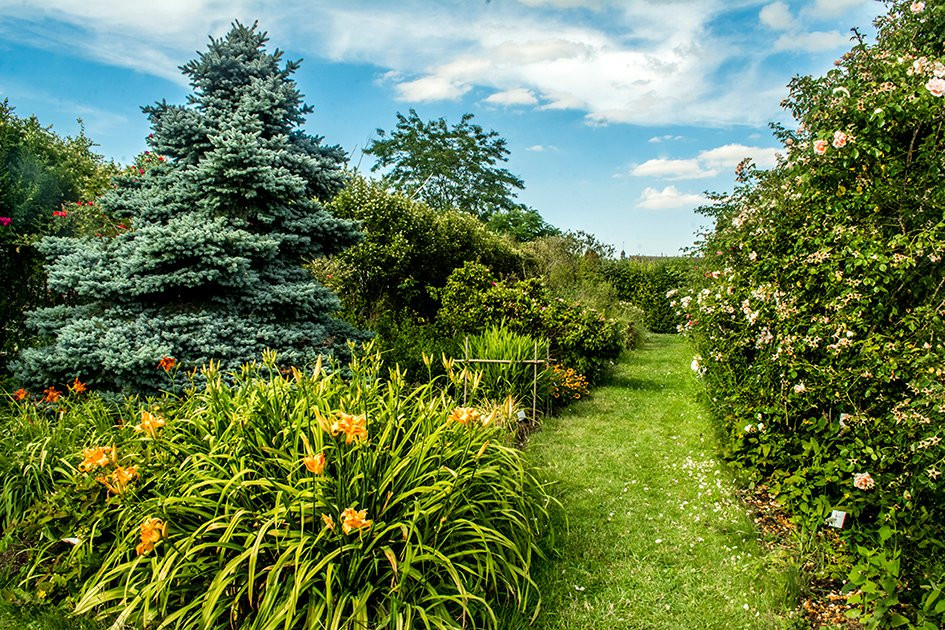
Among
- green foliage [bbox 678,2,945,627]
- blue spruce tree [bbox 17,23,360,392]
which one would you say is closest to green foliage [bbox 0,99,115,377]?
blue spruce tree [bbox 17,23,360,392]

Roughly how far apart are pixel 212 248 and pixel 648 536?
4061 mm

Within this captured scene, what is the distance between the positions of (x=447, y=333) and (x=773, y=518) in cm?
568

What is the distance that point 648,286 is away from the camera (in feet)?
60.3

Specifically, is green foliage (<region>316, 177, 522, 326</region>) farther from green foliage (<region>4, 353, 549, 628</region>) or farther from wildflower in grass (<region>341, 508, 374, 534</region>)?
wildflower in grass (<region>341, 508, 374, 534</region>)

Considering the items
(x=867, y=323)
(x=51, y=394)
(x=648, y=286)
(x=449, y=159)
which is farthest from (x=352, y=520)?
(x=449, y=159)

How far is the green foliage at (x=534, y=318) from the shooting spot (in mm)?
7746

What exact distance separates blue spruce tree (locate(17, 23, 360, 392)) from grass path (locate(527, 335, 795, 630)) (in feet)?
8.97

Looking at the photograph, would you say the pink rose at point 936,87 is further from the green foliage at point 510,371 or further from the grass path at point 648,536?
the green foliage at point 510,371

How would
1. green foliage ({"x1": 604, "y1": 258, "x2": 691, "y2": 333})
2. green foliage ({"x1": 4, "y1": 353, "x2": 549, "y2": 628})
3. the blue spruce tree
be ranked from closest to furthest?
1. green foliage ({"x1": 4, "y1": 353, "x2": 549, "y2": 628})
2. the blue spruce tree
3. green foliage ({"x1": 604, "y1": 258, "x2": 691, "y2": 333})

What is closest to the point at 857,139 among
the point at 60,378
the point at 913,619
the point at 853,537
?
the point at 853,537

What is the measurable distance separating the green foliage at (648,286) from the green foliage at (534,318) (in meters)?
10.3

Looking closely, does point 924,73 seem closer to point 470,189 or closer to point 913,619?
point 913,619

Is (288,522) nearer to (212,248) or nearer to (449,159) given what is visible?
(212,248)

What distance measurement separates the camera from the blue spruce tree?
4.18 metres
